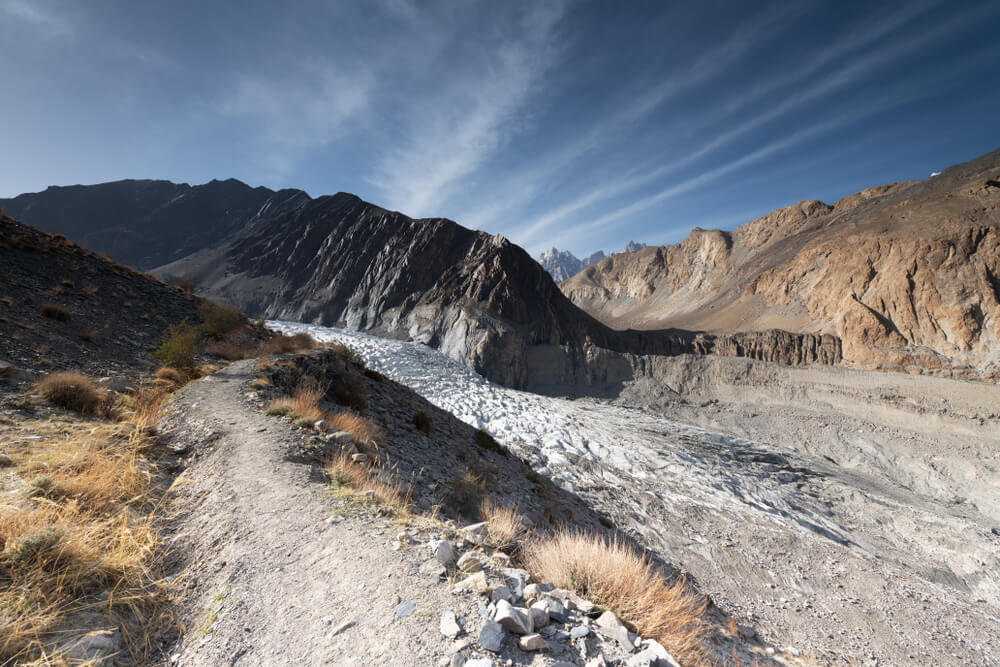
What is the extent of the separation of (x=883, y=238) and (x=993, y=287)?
34.9 feet

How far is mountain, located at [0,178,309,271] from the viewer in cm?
6531

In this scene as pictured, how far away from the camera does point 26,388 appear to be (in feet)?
17.4

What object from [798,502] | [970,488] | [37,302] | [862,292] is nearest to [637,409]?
[798,502]

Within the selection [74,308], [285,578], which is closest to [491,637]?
[285,578]

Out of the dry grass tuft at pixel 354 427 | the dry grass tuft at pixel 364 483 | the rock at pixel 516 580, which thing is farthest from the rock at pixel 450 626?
the dry grass tuft at pixel 354 427

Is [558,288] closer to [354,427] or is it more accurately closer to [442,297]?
[442,297]

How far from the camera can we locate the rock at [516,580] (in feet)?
8.29

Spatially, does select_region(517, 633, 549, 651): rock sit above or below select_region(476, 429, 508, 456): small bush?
above

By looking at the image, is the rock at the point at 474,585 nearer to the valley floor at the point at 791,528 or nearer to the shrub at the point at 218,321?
the valley floor at the point at 791,528

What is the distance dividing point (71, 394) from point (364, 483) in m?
4.73

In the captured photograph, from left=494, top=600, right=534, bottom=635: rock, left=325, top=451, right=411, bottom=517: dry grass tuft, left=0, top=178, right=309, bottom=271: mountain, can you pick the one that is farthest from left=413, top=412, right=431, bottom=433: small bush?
left=0, top=178, right=309, bottom=271: mountain

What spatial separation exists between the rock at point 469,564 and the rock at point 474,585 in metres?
0.23

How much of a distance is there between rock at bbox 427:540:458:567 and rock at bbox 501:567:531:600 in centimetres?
45

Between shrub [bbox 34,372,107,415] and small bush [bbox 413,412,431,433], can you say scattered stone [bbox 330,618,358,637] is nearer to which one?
shrub [bbox 34,372,107,415]
